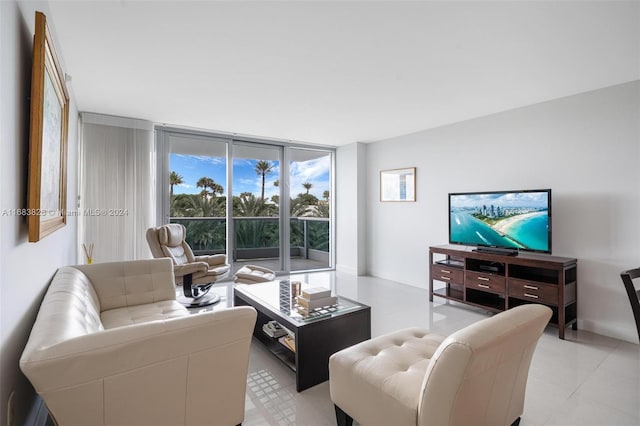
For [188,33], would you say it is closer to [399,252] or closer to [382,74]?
[382,74]

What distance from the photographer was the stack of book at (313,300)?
2371 millimetres

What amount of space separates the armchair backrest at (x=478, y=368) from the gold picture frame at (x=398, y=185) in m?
3.65

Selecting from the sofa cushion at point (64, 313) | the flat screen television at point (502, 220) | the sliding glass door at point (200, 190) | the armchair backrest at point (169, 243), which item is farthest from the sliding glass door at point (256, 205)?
the sofa cushion at point (64, 313)

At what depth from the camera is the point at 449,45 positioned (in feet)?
7.59

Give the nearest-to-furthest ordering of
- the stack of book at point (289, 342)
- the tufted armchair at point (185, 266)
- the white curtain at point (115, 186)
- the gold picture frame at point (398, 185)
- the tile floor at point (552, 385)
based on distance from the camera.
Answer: the tile floor at point (552, 385) → the stack of book at point (289, 342) → the tufted armchair at point (185, 266) → the white curtain at point (115, 186) → the gold picture frame at point (398, 185)

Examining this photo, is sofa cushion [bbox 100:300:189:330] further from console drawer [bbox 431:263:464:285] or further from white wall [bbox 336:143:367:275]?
white wall [bbox 336:143:367:275]

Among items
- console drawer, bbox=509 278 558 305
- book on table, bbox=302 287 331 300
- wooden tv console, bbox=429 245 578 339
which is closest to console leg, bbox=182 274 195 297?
book on table, bbox=302 287 331 300

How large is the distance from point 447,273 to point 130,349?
3.63 m

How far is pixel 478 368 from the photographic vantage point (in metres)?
1.19

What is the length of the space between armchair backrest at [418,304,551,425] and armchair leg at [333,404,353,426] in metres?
0.52

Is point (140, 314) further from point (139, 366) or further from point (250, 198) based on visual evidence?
point (250, 198)

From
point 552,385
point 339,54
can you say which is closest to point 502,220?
point 552,385

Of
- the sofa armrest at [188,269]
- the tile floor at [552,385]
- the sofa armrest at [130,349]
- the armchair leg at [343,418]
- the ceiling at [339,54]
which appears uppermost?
the ceiling at [339,54]

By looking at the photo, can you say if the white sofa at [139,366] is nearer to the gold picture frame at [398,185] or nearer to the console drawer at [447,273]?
the console drawer at [447,273]
